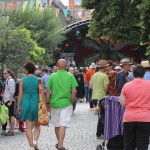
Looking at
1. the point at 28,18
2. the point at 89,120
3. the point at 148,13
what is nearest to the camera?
the point at 89,120

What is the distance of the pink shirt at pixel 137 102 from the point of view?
7.66 m

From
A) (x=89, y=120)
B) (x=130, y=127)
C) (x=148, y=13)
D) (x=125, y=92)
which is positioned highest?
(x=148, y=13)

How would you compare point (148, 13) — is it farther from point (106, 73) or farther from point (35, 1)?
point (35, 1)

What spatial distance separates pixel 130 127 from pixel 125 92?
50cm

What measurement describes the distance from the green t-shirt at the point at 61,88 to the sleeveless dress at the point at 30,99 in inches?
11.8

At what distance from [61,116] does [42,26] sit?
35249mm

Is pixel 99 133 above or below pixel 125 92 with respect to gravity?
below

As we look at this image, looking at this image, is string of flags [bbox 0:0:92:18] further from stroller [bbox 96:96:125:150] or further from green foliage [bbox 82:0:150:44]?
stroller [bbox 96:96:125:150]

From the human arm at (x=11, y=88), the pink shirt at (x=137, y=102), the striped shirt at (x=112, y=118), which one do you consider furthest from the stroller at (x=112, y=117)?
the human arm at (x=11, y=88)

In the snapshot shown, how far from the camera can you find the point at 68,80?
33.3 feet

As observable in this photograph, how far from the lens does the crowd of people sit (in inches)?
304

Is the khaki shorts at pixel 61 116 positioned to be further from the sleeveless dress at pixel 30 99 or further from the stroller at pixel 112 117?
the stroller at pixel 112 117

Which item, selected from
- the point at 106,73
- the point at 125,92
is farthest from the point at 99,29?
the point at 125,92

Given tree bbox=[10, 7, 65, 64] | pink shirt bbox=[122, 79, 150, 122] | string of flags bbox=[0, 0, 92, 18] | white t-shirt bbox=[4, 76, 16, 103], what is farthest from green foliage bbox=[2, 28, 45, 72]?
tree bbox=[10, 7, 65, 64]
